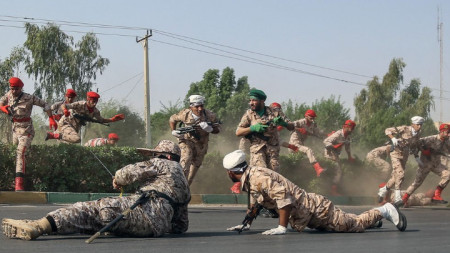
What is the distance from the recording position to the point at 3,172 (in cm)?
1388

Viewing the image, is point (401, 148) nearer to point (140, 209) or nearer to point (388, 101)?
point (140, 209)

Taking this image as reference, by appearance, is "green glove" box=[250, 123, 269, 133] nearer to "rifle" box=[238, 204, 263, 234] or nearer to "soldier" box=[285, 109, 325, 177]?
"rifle" box=[238, 204, 263, 234]

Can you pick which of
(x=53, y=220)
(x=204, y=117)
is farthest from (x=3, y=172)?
(x=53, y=220)

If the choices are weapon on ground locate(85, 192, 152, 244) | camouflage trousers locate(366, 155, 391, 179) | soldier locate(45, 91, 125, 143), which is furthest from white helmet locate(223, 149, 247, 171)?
camouflage trousers locate(366, 155, 391, 179)

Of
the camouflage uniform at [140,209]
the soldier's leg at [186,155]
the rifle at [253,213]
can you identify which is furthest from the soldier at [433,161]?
the camouflage uniform at [140,209]

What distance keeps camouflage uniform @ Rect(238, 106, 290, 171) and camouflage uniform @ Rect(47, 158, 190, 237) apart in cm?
383

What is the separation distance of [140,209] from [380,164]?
43.2 ft

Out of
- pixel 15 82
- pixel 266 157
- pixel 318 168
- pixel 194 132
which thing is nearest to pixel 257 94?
pixel 266 157

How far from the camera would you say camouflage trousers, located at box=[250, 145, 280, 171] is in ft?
39.7

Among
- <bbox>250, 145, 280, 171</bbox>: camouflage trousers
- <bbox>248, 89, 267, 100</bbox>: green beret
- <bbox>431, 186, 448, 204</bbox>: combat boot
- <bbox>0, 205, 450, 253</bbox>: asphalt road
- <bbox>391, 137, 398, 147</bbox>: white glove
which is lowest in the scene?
<bbox>0, 205, 450, 253</bbox>: asphalt road

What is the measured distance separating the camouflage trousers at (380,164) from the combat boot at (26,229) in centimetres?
1376

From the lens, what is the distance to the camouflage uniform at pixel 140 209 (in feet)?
24.5

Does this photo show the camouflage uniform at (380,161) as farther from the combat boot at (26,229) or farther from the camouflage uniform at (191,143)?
the combat boot at (26,229)

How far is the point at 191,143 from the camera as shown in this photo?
12688 millimetres
